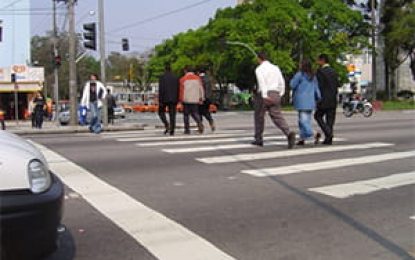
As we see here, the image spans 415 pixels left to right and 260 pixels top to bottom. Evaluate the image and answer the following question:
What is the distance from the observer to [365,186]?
8.04 m

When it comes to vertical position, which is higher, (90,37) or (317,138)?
(90,37)

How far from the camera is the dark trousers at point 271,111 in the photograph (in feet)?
38.6

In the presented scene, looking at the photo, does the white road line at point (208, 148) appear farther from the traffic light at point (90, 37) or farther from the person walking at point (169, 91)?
the traffic light at point (90, 37)

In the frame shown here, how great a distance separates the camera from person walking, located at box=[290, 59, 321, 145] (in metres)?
12.2

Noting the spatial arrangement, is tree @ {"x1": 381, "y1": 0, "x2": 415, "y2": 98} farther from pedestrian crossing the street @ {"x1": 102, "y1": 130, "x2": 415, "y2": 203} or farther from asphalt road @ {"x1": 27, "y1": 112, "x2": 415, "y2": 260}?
asphalt road @ {"x1": 27, "y1": 112, "x2": 415, "y2": 260}

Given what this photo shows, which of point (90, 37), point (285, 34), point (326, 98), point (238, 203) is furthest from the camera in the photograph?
point (285, 34)

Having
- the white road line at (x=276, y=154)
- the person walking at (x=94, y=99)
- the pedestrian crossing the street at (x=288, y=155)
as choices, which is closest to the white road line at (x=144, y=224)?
the pedestrian crossing the street at (x=288, y=155)

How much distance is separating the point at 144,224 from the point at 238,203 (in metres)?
1.29

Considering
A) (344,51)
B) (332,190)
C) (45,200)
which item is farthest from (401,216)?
(344,51)

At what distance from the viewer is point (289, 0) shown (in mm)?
63969

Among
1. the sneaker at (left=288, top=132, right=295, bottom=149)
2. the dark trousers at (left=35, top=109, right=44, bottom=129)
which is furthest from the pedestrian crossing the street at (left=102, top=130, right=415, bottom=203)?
the dark trousers at (left=35, top=109, right=44, bottom=129)

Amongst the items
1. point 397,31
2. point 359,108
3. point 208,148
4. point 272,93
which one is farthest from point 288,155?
point 397,31

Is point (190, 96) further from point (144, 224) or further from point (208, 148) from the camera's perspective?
point (144, 224)

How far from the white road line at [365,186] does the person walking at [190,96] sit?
7.22 m
